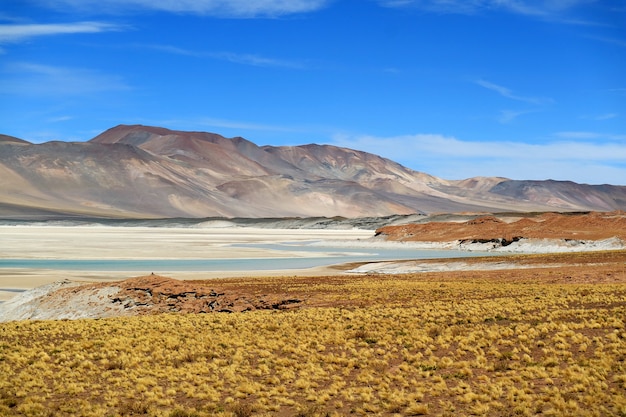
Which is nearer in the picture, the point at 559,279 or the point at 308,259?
the point at 559,279

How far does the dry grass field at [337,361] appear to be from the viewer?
13438mm

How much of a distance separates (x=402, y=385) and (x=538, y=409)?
3.01 meters

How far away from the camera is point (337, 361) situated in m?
17.0

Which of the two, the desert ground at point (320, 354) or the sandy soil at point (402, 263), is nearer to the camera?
the desert ground at point (320, 354)

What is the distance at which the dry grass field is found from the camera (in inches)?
529

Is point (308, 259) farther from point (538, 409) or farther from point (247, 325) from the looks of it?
point (538, 409)

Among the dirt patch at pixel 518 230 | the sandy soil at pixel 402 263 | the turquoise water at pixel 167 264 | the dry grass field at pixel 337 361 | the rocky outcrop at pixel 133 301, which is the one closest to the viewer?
the dry grass field at pixel 337 361

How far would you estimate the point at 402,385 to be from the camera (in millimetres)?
14797

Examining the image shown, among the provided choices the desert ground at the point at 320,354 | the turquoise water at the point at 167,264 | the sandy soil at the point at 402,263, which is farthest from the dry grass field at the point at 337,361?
the turquoise water at the point at 167,264

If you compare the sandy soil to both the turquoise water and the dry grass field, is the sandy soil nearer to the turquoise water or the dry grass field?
the turquoise water

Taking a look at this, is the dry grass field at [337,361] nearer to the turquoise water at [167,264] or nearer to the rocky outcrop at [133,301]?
the rocky outcrop at [133,301]

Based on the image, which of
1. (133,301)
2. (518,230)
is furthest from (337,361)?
(518,230)

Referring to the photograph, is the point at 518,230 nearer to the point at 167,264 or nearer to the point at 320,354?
the point at 167,264

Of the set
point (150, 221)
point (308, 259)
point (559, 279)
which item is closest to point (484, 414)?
point (559, 279)
